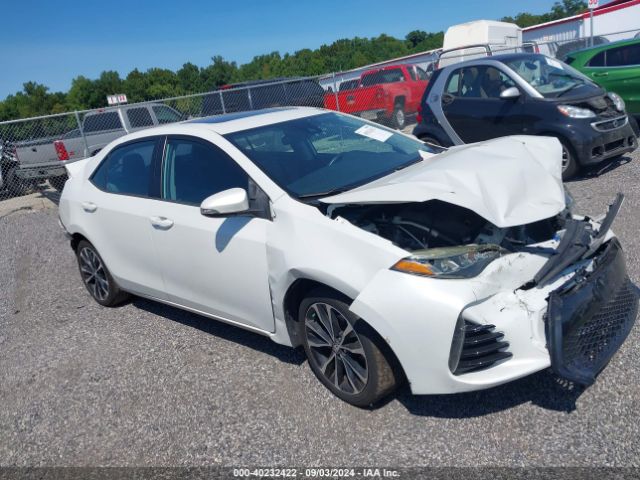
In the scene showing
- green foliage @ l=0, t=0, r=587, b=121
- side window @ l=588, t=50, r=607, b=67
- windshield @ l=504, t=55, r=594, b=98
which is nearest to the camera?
windshield @ l=504, t=55, r=594, b=98

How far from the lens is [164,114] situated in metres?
13.6

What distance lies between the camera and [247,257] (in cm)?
355

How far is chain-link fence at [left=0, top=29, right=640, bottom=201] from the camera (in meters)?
12.5

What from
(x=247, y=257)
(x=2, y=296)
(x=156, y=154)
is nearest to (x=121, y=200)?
(x=156, y=154)

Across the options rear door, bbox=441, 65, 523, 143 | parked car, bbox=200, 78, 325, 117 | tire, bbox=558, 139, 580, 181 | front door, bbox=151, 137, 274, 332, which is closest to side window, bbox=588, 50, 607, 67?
rear door, bbox=441, 65, 523, 143

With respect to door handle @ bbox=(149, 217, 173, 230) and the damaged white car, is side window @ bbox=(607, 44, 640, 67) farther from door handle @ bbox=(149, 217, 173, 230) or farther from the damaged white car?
door handle @ bbox=(149, 217, 173, 230)

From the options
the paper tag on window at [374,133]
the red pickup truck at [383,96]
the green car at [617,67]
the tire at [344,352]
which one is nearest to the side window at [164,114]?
the red pickup truck at [383,96]

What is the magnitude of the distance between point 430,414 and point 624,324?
1.19 meters

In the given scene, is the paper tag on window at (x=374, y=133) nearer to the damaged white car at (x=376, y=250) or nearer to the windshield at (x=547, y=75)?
the damaged white car at (x=376, y=250)

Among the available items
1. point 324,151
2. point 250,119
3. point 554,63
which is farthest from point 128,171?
point 554,63

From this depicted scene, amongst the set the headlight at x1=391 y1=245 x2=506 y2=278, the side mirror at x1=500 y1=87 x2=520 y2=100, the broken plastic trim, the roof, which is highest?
the roof

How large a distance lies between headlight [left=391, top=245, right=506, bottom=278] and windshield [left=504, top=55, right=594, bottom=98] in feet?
17.5

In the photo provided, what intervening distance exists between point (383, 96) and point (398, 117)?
870 millimetres

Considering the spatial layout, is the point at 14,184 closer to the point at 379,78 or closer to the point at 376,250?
the point at 379,78
